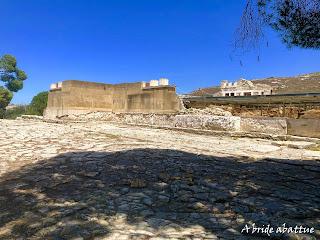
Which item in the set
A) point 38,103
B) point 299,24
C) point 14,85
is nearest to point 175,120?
point 299,24

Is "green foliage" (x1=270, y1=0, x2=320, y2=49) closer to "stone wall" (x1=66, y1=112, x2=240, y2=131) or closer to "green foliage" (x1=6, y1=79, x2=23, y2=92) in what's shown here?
"stone wall" (x1=66, y1=112, x2=240, y2=131)

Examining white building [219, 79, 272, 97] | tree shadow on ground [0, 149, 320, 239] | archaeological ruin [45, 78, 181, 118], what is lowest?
tree shadow on ground [0, 149, 320, 239]

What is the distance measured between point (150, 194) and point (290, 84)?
27066mm

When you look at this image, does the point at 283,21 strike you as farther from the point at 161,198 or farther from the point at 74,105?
the point at 74,105

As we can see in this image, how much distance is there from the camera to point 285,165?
5.04m

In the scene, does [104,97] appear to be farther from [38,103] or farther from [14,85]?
[14,85]

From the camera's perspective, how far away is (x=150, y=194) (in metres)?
3.32

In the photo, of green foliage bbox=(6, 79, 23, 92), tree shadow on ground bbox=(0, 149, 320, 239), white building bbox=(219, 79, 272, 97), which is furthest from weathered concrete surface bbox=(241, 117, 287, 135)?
green foliage bbox=(6, 79, 23, 92)

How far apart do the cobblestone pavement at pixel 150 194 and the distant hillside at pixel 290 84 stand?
19813 mm

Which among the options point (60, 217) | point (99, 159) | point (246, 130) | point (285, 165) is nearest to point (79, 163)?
point (99, 159)

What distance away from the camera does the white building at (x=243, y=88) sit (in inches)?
1144

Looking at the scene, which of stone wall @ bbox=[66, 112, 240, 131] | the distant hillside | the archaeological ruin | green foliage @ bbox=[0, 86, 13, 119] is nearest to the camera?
stone wall @ bbox=[66, 112, 240, 131]

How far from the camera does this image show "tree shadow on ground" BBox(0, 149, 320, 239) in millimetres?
2488

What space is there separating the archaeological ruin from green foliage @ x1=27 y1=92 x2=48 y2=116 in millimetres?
14948
